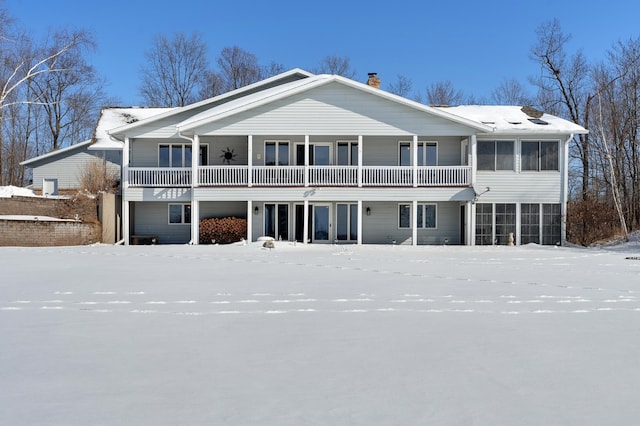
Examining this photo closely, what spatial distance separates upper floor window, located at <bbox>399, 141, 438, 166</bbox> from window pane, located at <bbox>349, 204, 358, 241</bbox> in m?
3.06

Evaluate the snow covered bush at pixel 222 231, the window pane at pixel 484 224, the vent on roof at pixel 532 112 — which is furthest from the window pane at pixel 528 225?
the snow covered bush at pixel 222 231

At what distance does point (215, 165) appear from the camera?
2372 centimetres

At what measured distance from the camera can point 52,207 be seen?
69.8 feet

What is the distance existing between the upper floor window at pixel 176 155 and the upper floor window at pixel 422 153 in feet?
29.7

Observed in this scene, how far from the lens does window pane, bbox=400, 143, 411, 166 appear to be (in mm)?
23766

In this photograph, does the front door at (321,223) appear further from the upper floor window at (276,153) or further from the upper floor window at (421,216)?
the upper floor window at (421,216)

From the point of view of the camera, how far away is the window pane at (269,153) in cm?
2369

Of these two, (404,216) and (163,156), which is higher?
(163,156)

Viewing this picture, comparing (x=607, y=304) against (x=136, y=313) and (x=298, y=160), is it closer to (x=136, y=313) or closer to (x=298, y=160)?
(x=136, y=313)

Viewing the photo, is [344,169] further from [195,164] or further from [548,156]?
[548,156]

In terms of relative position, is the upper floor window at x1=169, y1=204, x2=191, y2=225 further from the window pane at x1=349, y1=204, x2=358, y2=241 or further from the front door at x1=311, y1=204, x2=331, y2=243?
the window pane at x1=349, y1=204, x2=358, y2=241

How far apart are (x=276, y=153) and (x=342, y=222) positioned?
14.3ft

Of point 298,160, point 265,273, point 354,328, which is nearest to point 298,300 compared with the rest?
point 354,328

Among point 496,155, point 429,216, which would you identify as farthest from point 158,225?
point 496,155
